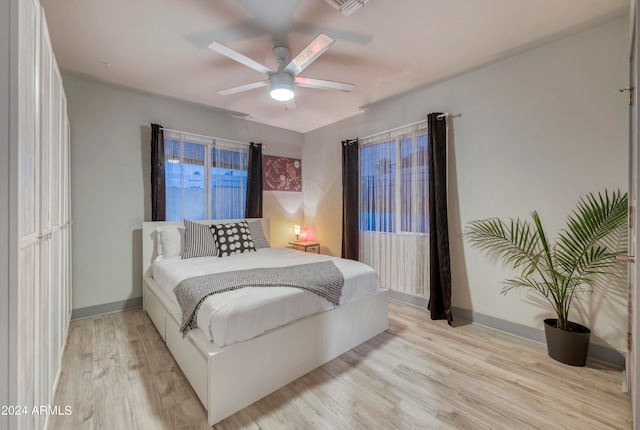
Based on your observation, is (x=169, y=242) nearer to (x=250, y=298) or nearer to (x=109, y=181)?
(x=109, y=181)

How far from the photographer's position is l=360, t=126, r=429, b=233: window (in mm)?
3195

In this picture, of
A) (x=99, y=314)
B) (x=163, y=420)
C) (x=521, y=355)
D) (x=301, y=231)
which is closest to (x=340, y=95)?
(x=301, y=231)

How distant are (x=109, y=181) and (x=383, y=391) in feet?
11.4

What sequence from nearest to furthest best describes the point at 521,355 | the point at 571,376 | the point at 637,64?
the point at 637,64
the point at 571,376
the point at 521,355

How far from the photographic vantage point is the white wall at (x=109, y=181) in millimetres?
2879

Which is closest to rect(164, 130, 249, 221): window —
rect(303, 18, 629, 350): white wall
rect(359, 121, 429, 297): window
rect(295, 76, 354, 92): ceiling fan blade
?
rect(359, 121, 429, 297): window

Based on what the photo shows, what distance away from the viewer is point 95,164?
2971mm

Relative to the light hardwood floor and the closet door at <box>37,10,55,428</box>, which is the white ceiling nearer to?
the closet door at <box>37,10,55,428</box>

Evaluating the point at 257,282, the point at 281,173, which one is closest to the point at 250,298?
the point at 257,282

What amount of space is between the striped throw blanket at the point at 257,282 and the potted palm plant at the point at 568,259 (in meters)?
1.70

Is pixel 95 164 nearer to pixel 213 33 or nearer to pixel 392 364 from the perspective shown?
pixel 213 33

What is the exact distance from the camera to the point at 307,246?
4371mm

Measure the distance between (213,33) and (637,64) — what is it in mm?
2527

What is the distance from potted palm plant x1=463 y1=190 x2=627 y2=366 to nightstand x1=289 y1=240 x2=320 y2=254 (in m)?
2.69
